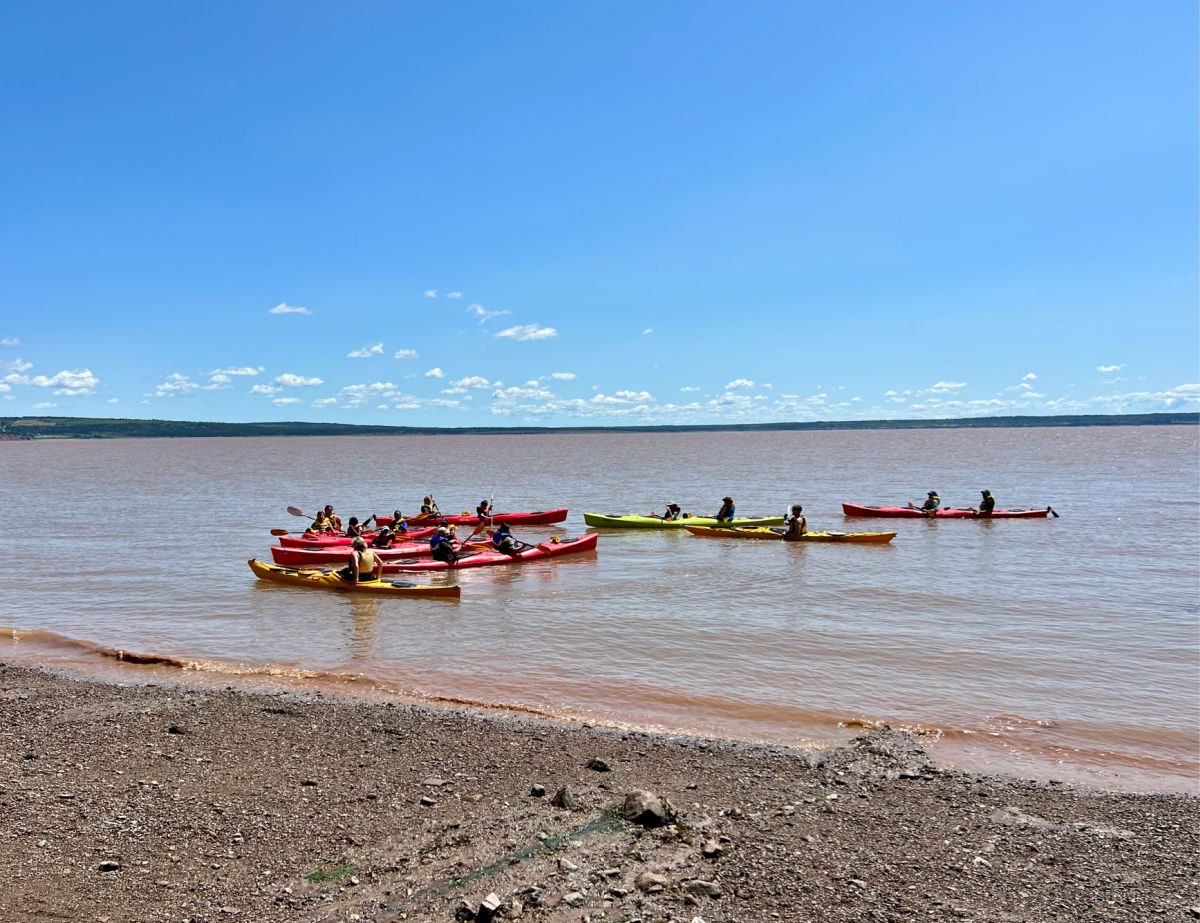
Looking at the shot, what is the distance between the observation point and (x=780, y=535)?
27.8m

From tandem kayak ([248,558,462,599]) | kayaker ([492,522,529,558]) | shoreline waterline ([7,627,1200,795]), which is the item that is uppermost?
kayaker ([492,522,529,558])

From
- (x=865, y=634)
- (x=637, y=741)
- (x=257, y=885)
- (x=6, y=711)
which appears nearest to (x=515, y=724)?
(x=637, y=741)

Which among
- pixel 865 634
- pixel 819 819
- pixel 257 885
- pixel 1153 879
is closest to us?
pixel 257 885

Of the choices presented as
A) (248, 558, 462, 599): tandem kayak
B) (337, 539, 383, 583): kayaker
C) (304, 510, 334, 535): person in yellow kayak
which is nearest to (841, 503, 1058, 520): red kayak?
(304, 510, 334, 535): person in yellow kayak

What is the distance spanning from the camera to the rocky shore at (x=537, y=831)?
5.39m

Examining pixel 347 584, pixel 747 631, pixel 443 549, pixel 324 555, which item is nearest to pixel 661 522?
pixel 443 549

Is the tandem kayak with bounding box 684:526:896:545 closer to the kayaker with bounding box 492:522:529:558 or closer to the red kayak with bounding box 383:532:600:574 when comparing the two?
the red kayak with bounding box 383:532:600:574

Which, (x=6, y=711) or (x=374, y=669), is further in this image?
(x=374, y=669)

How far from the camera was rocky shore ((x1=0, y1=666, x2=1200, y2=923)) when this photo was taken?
539cm

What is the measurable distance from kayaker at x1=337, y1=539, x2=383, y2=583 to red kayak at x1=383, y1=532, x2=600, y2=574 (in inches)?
61.6

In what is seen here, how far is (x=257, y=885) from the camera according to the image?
18.3 ft

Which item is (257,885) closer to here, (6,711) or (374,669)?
(6,711)

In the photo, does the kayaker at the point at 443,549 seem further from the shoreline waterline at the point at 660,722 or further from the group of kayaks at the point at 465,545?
the shoreline waterline at the point at 660,722

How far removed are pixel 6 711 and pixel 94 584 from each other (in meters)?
11.9
